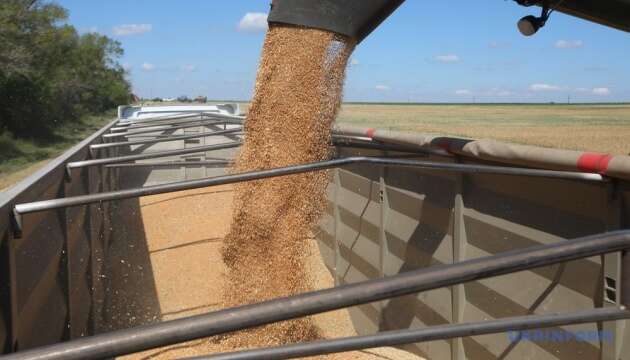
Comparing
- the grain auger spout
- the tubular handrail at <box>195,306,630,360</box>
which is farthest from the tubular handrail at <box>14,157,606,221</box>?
the tubular handrail at <box>195,306,630,360</box>

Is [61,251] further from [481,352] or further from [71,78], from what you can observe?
[71,78]

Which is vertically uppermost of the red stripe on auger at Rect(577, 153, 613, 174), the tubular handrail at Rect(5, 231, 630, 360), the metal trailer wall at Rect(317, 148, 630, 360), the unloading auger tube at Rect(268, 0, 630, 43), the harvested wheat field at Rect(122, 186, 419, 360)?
the unloading auger tube at Rect(268, 0, 630, 43)

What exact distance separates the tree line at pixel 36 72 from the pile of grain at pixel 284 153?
2248cm

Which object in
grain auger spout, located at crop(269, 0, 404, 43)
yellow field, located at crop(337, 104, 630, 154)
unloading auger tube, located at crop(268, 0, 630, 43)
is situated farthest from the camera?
yellow field, located at crop(337, 104, 630, 154)

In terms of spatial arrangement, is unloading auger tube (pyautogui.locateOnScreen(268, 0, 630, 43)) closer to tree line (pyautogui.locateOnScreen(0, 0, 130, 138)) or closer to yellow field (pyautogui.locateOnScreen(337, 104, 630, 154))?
yellow field (pyautogui.locateOnScreen(337, 104, 630, 154))

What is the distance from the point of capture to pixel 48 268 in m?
2.36

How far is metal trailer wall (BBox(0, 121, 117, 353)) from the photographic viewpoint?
1.80 meters

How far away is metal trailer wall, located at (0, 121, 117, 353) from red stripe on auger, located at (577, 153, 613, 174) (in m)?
1.90

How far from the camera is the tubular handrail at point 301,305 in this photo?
971 millimetres

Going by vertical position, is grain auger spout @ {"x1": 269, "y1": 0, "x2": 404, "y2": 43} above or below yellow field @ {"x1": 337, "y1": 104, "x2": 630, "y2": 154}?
above

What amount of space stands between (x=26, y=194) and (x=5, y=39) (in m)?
24.6

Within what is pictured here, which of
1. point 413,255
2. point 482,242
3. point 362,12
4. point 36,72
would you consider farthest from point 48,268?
point 36,72

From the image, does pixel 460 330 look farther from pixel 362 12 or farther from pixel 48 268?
pixel 362 12

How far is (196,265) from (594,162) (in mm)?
4228
